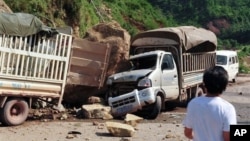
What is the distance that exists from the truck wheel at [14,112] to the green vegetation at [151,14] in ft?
20.9

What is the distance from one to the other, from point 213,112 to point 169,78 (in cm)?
1012

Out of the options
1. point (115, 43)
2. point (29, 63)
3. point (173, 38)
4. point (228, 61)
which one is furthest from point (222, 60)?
point (29, 63)

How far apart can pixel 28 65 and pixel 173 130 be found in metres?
3.91

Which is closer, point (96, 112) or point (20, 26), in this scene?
point (20, 26)

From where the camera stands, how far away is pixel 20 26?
11.6 metres

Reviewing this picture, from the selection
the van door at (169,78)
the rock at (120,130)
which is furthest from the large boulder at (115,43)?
the rock at (120,130)

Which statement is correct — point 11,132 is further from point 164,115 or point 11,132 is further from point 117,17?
point 117,17

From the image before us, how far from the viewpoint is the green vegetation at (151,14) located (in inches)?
760

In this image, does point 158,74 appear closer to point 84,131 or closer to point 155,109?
point 155,109

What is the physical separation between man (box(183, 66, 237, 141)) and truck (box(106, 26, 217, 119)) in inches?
332

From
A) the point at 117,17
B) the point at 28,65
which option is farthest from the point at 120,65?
the point at 117,17

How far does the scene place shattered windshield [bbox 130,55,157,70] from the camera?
1402cm

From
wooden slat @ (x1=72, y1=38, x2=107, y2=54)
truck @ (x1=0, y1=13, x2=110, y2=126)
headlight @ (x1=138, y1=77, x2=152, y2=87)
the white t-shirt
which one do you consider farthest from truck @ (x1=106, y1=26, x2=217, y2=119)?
the white t-shirt

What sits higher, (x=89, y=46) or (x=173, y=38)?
(x=173, y=38)
